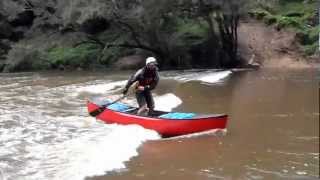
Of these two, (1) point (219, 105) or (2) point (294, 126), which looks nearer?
(2) point (294, 126)

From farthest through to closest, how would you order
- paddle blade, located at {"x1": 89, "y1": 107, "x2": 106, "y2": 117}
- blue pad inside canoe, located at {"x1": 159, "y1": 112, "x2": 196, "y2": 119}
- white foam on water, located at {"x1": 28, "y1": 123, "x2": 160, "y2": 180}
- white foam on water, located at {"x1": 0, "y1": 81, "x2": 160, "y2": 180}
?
paddle blade, located at {"x1": 89, "y1": 107, "x2": 106, "y2": 117} → blue pad inside canoe, located at {"x1": 159, "y1": 112, "x2": 196, "y2": 119} → white foam on water, located at {"x1": 0, "y1": 81, "x2": 160, "y2": 180} → white foam on water, located at {"x1": 28, "y1": 123, "x2": 160, "y2": 180}

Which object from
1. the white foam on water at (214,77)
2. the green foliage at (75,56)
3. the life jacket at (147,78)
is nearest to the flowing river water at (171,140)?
the life jacket at (147,78)

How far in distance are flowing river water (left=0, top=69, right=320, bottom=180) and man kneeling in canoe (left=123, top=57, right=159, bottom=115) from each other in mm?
771

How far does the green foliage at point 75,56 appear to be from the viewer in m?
Answer: 35.1

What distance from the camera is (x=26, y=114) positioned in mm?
17031

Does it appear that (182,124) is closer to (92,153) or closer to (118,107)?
(92,153)

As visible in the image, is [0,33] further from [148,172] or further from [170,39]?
[148,172]

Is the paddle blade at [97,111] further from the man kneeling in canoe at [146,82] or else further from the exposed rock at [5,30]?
the exposed rock at [5,30]

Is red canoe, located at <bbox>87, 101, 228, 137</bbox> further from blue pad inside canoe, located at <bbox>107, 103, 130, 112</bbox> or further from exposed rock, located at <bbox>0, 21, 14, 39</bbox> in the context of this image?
exposed rock, located at <bbox>0, 21, 14, 39</bbox>

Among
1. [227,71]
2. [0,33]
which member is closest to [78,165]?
[227,71]

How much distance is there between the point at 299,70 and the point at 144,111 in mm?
16978

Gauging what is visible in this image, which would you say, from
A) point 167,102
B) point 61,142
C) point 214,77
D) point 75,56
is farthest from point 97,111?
point 75,56

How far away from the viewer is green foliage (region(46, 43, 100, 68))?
115 ft

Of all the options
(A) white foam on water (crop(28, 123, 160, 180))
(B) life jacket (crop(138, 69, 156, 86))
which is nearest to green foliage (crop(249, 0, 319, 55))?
(B) life jacket (crop(138, 69, 156, 86))
